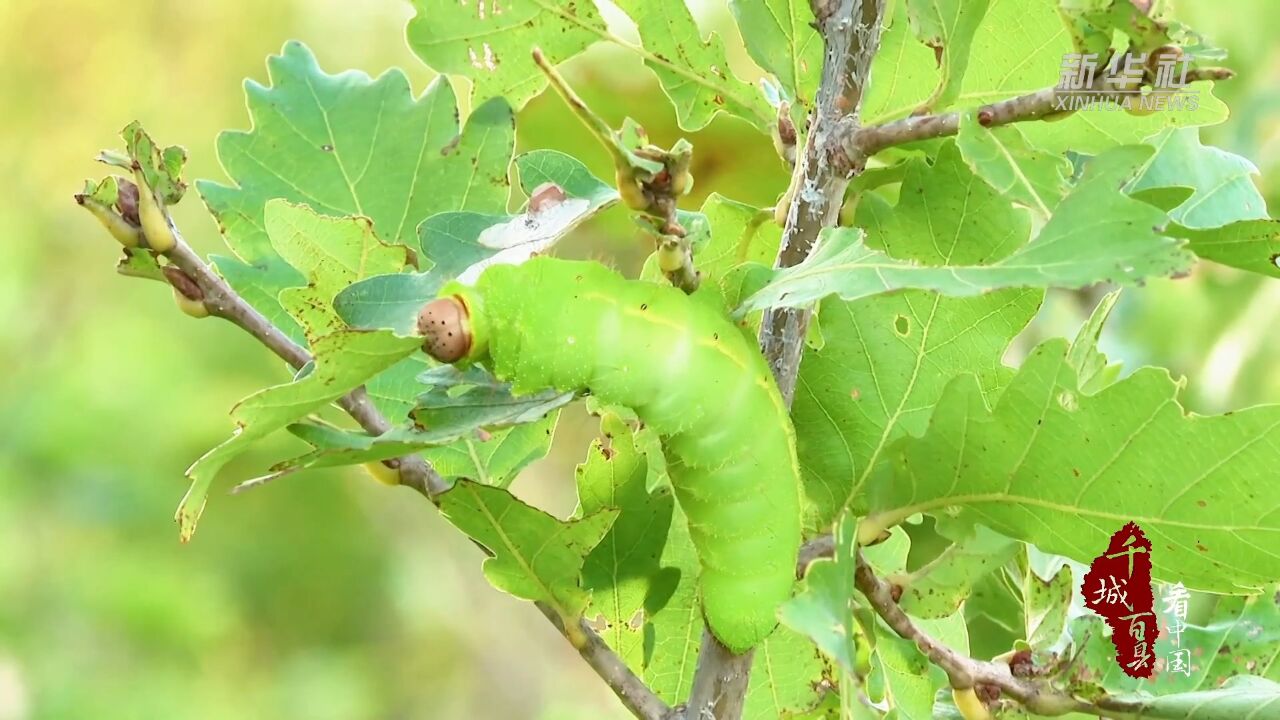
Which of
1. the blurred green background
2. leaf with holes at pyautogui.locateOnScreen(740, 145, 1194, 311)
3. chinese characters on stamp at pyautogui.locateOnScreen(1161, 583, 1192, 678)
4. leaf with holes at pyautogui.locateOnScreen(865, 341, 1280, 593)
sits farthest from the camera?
the blurred green background

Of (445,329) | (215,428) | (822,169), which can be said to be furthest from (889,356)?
(215,428)

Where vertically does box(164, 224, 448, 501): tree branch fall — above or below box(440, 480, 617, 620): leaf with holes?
above

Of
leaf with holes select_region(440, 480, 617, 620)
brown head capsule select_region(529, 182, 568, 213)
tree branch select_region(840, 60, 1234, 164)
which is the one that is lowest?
leaf with holes select_region(440, 480, 617, 620)

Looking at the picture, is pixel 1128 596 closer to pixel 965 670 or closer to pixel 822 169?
pixel 965 670

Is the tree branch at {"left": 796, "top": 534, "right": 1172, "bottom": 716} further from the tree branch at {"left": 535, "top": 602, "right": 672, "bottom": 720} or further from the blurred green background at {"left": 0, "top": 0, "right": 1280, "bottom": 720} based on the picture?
the blurred green background at {"left": 0, "top": 0, "right": 1280, "bottom": 720}

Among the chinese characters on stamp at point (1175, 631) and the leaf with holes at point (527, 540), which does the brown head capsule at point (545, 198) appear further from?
the chinese characters on stamp at point (1175, 631)

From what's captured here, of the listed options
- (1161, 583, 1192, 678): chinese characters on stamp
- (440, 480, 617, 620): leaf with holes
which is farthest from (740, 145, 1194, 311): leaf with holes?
(1161, 583, 1192, 678): chinese characters on stamp

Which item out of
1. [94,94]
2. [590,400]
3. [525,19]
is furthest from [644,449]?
[94,94]
